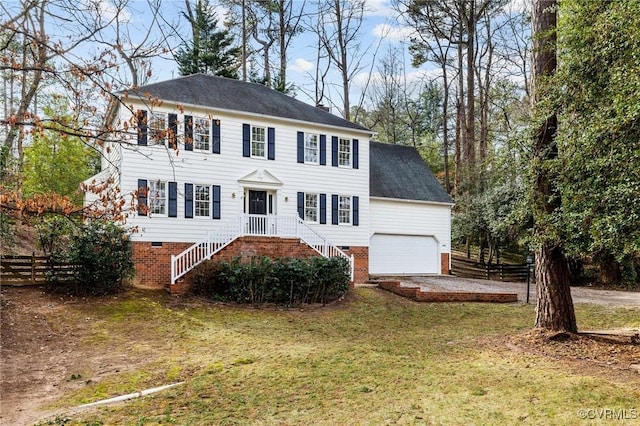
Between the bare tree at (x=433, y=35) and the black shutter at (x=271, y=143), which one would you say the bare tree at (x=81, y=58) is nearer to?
the black shutter at (x=271, y=143)

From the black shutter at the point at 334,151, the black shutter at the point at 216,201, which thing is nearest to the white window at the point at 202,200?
the black shutter at the point at 216,201

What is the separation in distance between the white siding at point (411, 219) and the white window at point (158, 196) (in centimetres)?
875

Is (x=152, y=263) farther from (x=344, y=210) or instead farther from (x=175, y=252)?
(x=344, y=210)

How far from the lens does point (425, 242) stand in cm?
2159

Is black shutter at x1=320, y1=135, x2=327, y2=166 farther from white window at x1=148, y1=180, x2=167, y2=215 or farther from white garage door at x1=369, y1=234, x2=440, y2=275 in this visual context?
white window at x1=148, y1=180, x2=167, y2=215

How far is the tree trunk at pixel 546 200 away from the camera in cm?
772

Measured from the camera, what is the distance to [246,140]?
56.4ft

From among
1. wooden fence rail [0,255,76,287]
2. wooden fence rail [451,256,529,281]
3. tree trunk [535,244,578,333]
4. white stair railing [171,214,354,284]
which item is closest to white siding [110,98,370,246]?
white stair railing [171,214,354,284]

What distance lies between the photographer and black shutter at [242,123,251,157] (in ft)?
56.2

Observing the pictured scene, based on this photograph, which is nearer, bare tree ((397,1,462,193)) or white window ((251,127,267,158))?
white window ((251,127,267,158))

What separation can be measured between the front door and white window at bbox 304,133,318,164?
230cm

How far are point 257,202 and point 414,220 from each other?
7725 mm

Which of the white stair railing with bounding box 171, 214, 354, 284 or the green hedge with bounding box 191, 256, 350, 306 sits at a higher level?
the white stair railing with bounding box 171, 214, 354, 284

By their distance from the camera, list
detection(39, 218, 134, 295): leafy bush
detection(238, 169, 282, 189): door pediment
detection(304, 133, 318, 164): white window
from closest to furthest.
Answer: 1. detection(39, 218, 134, 295): leafy bush
2. detection(238, 169, 282, 189): door pediment
3. detection(304, 133, 318, 164): white window
